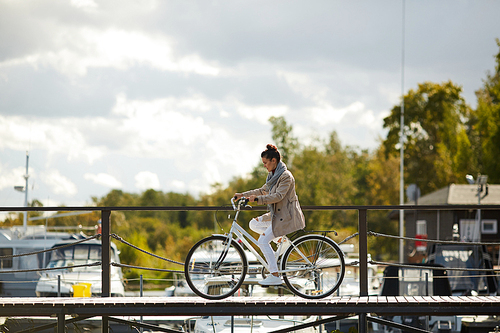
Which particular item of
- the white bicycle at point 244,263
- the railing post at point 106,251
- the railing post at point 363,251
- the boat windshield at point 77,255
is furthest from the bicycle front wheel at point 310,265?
the boat windshield at point 77,255

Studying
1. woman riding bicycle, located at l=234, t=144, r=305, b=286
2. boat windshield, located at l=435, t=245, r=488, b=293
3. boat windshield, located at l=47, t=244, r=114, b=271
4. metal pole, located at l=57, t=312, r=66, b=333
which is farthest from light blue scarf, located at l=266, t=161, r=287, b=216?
boat windshield, located at l=47, t=244, r=114, b=271

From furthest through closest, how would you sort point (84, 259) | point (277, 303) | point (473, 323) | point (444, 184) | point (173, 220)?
point (173, 220) < point (444, 184) < point (84, 259) < point (473, 323) < point (277, 303)

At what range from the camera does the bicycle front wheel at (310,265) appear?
6.88 metres

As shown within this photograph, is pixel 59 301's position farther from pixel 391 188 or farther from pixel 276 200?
pixel 391 188

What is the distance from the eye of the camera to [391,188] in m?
49.9

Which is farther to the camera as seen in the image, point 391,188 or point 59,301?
point 391,188

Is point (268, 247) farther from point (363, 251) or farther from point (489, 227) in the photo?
point (489, 227)

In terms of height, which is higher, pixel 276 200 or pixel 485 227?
pixel 276 200

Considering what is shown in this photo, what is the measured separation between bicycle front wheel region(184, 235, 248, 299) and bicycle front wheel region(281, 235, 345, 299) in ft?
1.81

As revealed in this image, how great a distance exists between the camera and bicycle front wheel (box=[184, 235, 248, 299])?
22.4 feet

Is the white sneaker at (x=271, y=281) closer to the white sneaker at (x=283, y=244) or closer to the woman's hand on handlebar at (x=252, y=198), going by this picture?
the white sneaker at (x=283, y=244)

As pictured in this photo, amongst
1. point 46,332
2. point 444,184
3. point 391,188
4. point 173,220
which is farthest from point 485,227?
point 173,220

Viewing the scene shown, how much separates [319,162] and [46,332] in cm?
4127

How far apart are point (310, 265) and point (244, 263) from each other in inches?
31.5
